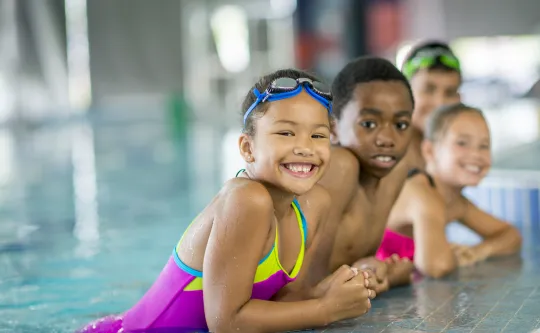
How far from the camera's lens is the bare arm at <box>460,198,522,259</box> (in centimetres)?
510

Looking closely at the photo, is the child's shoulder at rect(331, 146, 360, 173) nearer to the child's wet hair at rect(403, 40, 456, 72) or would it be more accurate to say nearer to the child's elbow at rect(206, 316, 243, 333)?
the child's elbow at rect(206, 316, 243, 333)

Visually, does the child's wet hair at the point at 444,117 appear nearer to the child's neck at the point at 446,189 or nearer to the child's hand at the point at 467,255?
the child's neck at the point at 446,189

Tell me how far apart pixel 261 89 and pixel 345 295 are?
864 millimetres

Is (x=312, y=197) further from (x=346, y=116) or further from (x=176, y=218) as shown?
(x=176, y=218)

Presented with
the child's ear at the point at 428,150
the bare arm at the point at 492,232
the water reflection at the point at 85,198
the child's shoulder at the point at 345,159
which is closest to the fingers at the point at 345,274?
the child's shoulder at the point at 345,159

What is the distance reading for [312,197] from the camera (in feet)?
11.6

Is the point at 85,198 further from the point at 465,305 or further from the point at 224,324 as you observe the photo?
the point at 224,324

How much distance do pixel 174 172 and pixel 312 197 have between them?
7.92m

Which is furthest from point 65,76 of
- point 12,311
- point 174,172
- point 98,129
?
point 12,311

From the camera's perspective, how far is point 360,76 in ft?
13.3

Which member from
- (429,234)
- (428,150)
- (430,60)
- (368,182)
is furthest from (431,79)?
(368,182)

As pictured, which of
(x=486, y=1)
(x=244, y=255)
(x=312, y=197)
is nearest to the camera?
(x=244, y=255)

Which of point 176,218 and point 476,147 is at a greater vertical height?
point 476,147

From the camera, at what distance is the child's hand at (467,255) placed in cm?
491
